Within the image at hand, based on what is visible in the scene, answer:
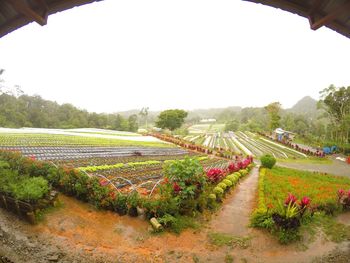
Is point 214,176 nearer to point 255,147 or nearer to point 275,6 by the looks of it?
point 275,6

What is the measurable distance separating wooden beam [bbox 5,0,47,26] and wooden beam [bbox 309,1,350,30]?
4.41 meters

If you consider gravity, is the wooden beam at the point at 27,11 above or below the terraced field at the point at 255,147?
above

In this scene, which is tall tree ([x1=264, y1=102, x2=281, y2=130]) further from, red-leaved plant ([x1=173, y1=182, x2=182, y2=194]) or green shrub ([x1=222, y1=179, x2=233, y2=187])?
red-leaved plant ([x1=173, y1=182, x2=182, y2=194])

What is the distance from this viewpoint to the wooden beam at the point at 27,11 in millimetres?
3407

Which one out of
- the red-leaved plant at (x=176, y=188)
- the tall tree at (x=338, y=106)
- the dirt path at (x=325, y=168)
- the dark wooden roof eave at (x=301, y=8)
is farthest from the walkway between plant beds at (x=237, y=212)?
the tall tree at (x=338, y=106)

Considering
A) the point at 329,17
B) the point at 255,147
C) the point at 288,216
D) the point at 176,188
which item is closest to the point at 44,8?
the point at 329,17

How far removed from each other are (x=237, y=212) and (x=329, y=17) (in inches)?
317

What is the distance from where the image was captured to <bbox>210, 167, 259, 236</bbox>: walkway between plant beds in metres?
8.20

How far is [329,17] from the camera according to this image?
3.54 metres

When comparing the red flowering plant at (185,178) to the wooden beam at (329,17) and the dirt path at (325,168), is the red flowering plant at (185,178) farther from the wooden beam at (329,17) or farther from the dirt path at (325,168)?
the dirt path at (325,168)

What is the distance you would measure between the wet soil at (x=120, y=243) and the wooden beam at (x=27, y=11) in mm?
5634

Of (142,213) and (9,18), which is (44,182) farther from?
(9,18)

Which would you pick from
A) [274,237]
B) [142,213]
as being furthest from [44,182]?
[274,237]

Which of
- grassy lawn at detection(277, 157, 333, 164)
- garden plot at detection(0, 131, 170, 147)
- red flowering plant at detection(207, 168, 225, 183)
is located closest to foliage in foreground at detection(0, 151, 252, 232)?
red flowering plant at detection(207, 168, 225, 183)
